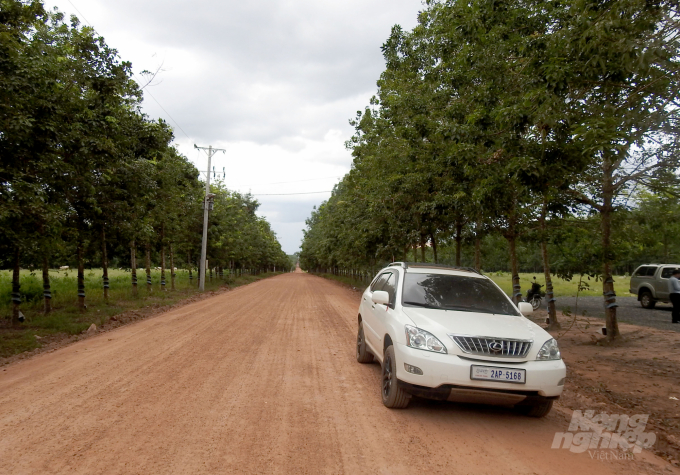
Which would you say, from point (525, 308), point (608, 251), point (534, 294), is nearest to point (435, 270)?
point (525, 308)

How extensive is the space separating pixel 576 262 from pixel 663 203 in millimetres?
2037

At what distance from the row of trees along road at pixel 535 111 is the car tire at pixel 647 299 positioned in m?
10.1

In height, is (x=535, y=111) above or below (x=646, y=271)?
above

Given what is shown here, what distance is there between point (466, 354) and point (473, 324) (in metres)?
0.53

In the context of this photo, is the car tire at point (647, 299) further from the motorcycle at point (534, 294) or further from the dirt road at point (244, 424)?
the dirt road at point (244, 424)

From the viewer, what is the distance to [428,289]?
19.5 ft

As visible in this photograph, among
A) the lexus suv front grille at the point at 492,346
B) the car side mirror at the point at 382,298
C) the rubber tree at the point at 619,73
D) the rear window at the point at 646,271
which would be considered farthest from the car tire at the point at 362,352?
the rear window at the point at 646,271

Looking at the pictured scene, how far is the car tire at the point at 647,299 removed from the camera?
1842 centimetres

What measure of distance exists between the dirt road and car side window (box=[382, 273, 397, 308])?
1255mm

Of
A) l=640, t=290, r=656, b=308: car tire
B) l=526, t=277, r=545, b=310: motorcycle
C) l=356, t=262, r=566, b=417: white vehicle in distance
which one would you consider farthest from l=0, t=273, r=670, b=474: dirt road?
l=640, t=290, r=656, b=308: car tire

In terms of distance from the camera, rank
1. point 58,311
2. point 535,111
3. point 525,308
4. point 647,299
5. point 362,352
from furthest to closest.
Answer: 1. point 647,299
2. point 58,311
3. point 362,352
4. point 535,111
5. point 525,308

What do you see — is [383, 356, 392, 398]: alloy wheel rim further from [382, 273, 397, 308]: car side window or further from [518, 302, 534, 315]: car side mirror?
[518, 302, 534, 315]: car side mirror

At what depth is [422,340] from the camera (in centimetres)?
467

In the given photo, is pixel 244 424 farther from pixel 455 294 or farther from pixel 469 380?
pixel 455 294
